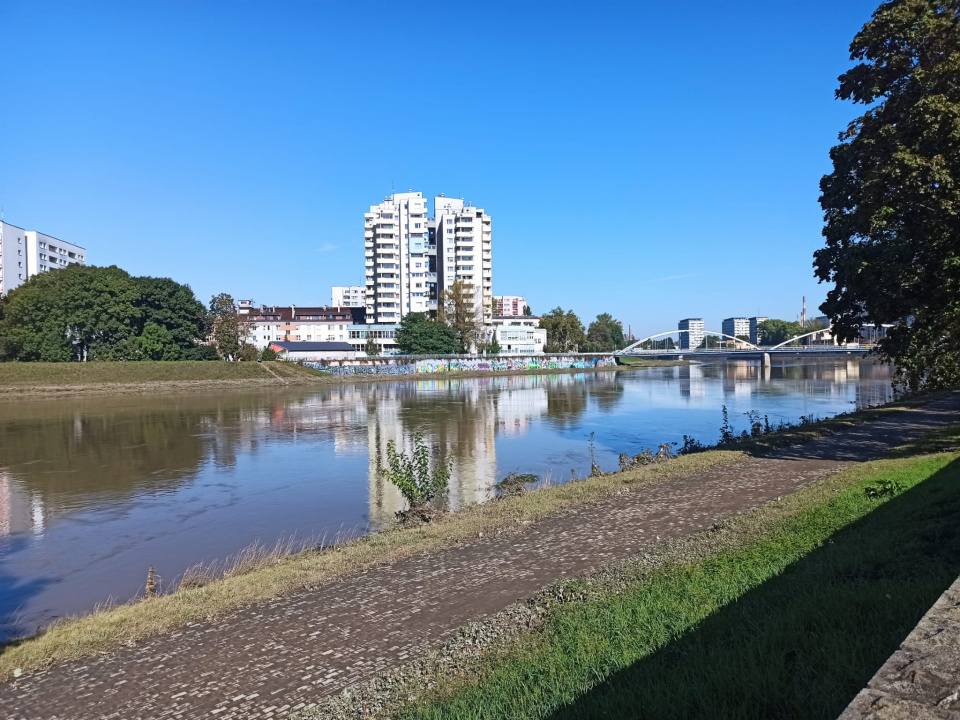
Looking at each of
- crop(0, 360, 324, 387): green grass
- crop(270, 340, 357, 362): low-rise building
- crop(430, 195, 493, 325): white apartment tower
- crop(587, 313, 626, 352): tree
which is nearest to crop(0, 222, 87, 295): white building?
crop(270, 340, 357, 362): low-rise building

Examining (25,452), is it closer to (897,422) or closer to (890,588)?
(890,588)

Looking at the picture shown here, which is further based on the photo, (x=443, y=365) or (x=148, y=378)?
(x=443, y=365)

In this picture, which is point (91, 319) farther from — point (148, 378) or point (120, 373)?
point (148, 378)

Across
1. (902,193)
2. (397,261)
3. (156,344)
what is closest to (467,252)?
(397,261)

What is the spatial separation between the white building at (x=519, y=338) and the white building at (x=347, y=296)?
182 ft

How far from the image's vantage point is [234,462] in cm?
2777

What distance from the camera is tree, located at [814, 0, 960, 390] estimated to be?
12.7m

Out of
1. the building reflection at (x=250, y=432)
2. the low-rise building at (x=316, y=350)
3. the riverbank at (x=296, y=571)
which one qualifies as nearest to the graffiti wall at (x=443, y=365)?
the low-rise building at (x=316, y=350)

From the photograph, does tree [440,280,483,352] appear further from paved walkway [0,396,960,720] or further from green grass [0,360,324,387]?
paved walkway [0,396,960,720]

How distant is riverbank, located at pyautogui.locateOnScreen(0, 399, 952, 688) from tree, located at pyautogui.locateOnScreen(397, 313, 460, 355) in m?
92.0

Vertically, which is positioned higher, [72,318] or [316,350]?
[72,318]

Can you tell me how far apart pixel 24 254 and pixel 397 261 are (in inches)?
2743

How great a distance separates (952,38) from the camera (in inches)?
591

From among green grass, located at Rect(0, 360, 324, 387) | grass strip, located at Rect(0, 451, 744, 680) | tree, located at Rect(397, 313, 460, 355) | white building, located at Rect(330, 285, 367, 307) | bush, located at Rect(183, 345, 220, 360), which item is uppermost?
white building, located at Rect(330, 285, 367, 307)
